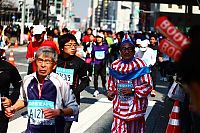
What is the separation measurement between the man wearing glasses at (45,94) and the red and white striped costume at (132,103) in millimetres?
1404

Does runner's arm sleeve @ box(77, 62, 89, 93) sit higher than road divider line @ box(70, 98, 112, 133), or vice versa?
runner's arm sleeve @ box(77, 62, 89, 93)

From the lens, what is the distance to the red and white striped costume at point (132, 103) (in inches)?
221

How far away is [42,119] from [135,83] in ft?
5.36

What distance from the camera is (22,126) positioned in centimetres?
856

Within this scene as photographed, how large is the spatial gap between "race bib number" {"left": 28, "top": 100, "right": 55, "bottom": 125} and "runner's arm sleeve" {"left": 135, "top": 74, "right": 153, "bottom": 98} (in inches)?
58.6

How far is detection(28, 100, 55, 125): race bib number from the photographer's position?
167 inches

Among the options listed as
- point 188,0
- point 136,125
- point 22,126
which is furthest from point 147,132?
point 188,0

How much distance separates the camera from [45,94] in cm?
423

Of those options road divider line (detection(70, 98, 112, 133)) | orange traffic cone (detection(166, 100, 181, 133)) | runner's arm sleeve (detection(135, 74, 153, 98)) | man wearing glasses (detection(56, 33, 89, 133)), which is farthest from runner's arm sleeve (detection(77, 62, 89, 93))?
road divider line (detection(70, 98, 112, 133))

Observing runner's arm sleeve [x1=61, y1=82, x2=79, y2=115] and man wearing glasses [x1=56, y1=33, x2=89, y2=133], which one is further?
man wearing glasses [x1=56, y1=33, x2=89, y2=133]

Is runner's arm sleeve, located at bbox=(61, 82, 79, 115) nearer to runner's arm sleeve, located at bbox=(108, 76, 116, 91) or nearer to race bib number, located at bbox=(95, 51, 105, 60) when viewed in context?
runner's arm sleeve, located at bbox=(108, 76, 116, 91)

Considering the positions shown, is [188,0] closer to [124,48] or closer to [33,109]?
[124,48]

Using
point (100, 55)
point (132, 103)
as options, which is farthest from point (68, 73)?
point (100, 55)

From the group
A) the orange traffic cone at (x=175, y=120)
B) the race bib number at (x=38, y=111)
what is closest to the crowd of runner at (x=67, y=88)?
the race bib number at (x=38, y=111)
